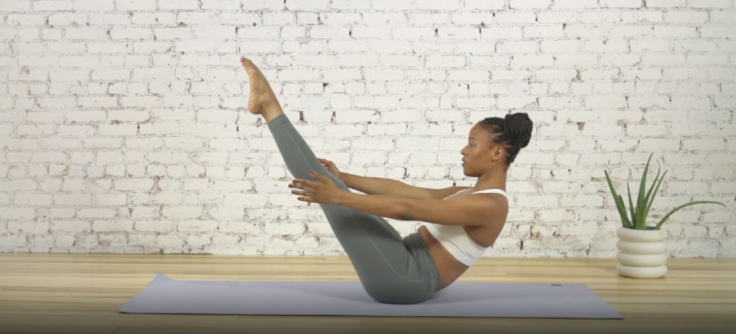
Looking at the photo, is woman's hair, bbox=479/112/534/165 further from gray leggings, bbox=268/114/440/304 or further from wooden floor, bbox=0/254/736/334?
wooden floor, bbox=0/254/736/334

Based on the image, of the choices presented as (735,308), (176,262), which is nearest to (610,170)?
(735,308)

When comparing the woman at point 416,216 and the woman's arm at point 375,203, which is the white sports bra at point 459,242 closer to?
the woman at point 416,216

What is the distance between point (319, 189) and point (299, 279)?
1.27m

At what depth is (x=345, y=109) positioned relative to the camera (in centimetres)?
498

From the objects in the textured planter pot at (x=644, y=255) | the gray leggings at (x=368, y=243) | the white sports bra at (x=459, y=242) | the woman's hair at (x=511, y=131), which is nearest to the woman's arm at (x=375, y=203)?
the gray leggings at (x=368, y=243)

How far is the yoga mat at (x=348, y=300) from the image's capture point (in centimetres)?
342

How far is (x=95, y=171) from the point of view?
5.06m

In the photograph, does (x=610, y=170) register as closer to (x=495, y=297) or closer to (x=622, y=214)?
(x=622, y=214)

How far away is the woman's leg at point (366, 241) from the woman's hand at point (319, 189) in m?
0.22

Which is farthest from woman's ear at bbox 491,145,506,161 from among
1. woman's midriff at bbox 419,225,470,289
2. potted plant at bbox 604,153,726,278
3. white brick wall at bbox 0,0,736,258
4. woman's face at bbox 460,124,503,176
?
white brick wall at bbox 0,0,736,258

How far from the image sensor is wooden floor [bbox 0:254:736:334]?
319 cm

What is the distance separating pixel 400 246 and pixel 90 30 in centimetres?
259

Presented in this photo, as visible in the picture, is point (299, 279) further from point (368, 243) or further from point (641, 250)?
point (641, 250)

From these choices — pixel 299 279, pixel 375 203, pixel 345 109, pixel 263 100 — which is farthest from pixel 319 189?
pixel 345 109
